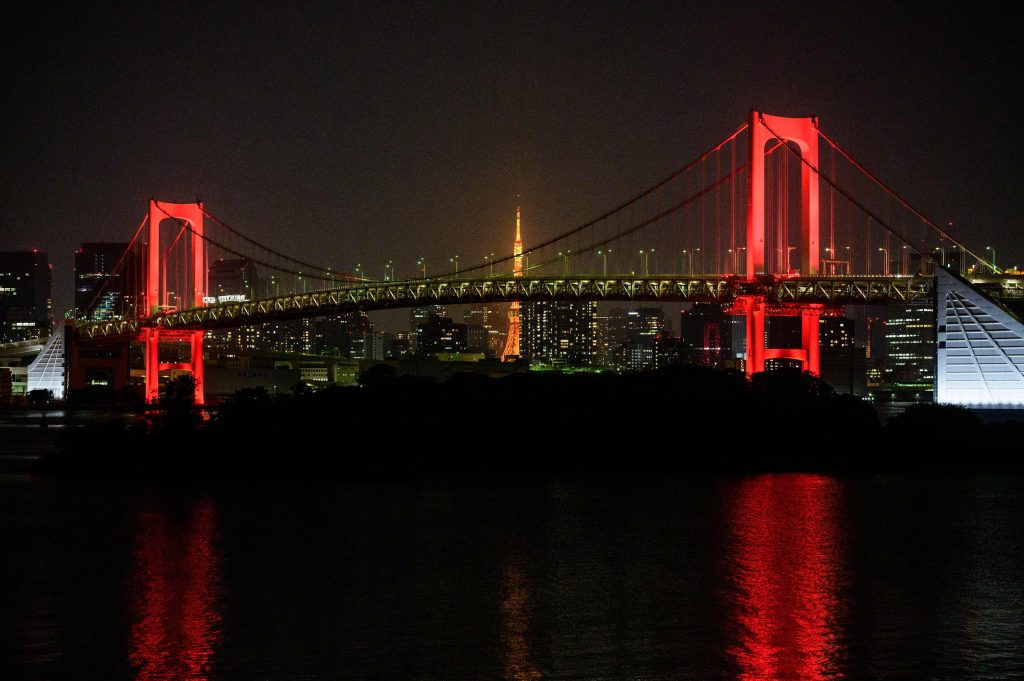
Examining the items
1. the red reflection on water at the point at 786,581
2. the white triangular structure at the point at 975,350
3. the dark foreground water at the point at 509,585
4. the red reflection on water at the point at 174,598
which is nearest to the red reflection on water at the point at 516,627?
the dark foreground water at the point at 509,585

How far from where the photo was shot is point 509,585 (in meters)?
15.4

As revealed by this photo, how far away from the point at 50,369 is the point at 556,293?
31843mm

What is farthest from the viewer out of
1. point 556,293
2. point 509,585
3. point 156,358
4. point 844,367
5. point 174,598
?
point 844,367

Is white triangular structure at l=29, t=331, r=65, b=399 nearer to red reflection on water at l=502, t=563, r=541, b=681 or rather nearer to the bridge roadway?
the bridge roadway

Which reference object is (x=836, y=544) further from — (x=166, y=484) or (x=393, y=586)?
(x=166, y=484)

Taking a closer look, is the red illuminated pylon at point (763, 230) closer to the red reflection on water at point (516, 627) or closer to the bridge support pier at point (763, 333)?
the bridge support pier at point (763, 333)

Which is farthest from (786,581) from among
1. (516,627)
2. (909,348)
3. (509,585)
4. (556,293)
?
(909,348)

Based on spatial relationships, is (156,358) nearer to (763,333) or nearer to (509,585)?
(763,333)

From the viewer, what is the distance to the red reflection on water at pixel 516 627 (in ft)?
37.2

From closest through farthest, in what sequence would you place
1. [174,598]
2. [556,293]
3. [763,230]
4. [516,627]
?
[516,627]
[174,598]
[763,230]
[556,293]

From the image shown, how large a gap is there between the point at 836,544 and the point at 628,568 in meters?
3.85

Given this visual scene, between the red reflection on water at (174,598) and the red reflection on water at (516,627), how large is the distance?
9.26 ft

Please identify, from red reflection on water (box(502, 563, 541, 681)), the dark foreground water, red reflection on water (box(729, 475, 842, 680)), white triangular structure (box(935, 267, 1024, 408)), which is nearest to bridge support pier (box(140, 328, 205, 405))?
white triangular structure (box(935, 267, 1024, 408))

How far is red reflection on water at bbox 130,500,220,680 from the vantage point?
11.8 metres
